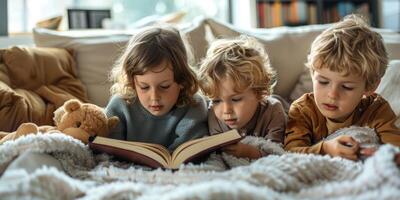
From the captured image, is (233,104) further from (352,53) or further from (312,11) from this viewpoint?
(312,11)

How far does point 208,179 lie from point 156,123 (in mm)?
476

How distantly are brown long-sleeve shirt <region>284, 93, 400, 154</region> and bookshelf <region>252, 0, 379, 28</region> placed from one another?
2180 mm

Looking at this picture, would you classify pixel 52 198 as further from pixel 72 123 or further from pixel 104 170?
pixel 72 123

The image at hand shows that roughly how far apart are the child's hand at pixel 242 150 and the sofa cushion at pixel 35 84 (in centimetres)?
72

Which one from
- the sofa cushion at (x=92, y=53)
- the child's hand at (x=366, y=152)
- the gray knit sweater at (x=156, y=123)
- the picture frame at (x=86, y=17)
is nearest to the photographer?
the child's hand at (x=366, y=152)

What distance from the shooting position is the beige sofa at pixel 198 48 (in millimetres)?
1931

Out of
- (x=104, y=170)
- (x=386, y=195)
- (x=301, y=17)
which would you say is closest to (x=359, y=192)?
(x=386, y=195)

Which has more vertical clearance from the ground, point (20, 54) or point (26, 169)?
point (20, 54)

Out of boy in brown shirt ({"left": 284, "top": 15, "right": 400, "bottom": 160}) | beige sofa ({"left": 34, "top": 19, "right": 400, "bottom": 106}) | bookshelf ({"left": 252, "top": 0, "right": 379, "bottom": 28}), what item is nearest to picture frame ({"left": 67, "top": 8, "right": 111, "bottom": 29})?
beige sofa ({"left": 34, "top": 19, "right": 400, "bottom": 106})

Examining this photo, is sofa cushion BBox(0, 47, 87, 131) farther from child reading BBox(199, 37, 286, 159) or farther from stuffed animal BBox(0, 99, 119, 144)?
child reading BBox(199, 37, 286, 159)

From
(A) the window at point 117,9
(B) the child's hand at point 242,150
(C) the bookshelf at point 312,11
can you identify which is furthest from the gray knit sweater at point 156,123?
(C) the bookshelf at point 312,11

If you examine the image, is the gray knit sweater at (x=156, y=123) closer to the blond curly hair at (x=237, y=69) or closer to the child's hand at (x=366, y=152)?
the blond curly hair at (x=237, y=69)

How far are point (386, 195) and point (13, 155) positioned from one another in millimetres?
837

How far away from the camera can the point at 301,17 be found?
3.70 metres
